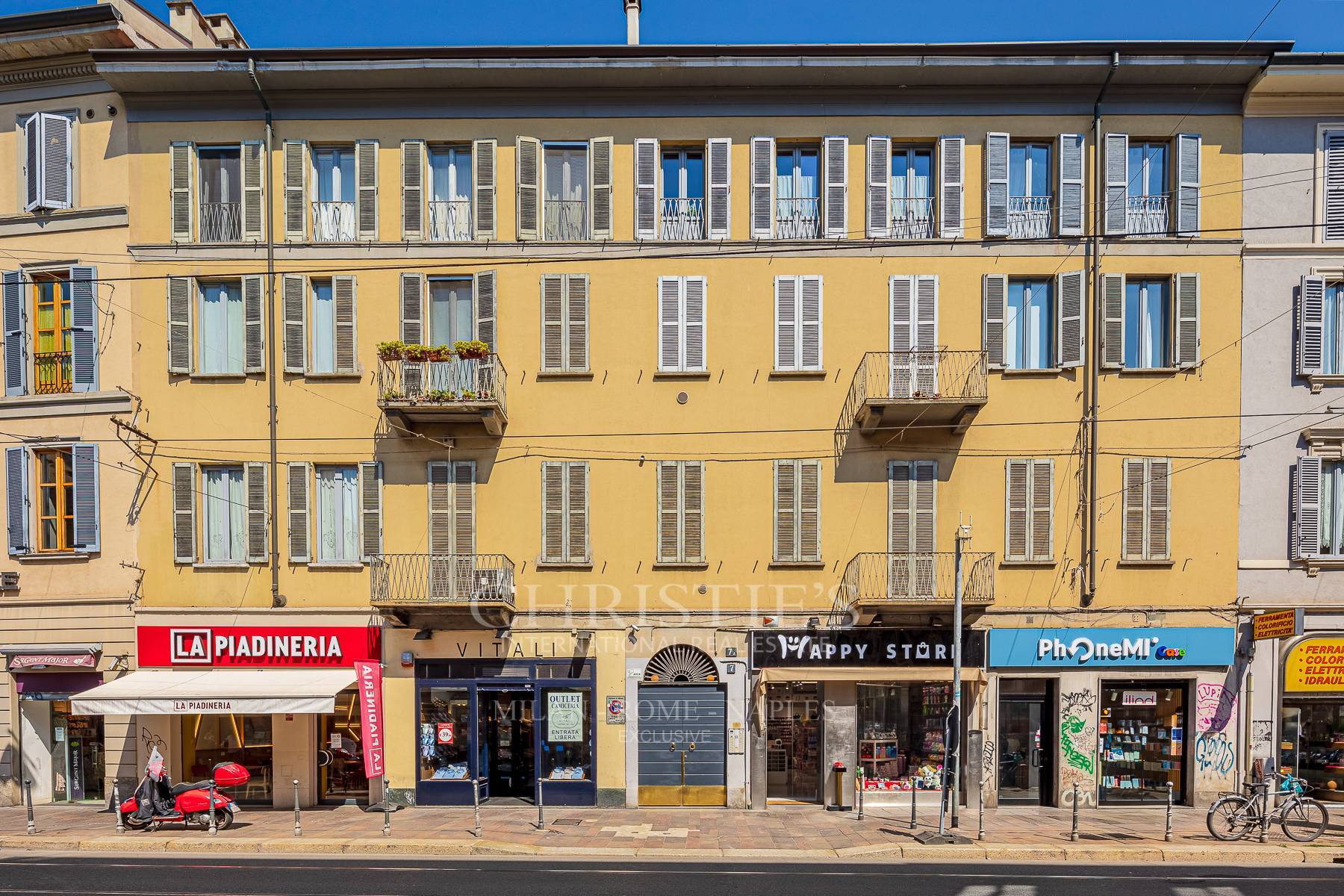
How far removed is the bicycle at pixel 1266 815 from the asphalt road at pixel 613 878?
3.55ft

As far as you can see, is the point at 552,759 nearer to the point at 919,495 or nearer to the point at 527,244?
the point at 919,495

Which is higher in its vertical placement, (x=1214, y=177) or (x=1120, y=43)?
(x=1120, y=43)

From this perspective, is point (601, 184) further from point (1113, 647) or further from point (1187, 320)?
point (1113, 647)

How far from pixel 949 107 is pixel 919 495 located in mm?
8263

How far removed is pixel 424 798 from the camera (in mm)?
17422

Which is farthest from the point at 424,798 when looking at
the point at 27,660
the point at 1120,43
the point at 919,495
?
the point at 1120,43

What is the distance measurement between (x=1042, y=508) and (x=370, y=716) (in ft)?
47.6

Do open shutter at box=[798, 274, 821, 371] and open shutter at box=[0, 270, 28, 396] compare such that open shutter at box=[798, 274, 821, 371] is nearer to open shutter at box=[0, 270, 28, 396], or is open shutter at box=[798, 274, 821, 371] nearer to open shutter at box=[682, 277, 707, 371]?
open shutter at box=[682, 277, 707, 371]

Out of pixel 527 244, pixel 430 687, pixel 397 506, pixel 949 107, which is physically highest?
pixel 949 107

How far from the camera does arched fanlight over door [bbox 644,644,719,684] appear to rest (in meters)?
17.4

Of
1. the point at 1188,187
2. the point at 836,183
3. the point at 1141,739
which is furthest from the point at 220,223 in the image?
the point at 1141,739

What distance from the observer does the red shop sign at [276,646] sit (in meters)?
17.4

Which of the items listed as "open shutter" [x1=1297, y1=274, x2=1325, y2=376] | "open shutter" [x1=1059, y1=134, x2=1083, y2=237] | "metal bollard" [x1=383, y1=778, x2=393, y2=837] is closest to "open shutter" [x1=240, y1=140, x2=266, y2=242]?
"metal bollard" [x1=383, y1=778, x2=393, y2=837]

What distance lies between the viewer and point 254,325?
17.7 metres
